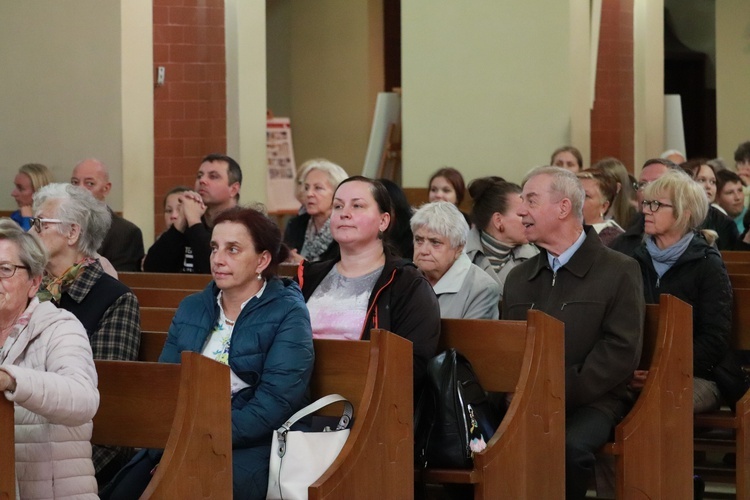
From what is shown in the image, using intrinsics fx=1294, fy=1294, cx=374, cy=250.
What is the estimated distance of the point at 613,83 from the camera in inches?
548

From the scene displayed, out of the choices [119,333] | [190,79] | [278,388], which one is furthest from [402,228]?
[190,79]

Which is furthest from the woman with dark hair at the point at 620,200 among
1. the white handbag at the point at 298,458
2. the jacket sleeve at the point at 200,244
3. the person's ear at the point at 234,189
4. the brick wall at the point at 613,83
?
the brick wall at the point at 613,83

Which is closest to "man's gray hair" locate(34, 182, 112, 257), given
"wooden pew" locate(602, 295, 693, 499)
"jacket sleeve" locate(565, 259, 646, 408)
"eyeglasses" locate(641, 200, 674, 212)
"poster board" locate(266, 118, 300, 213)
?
"jacket sleeve" locate(565, 259, 646, 408)

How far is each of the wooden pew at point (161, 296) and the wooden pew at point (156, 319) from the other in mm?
459

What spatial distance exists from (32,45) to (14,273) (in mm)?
6230

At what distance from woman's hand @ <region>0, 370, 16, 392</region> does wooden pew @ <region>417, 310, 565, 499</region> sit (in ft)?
5.36

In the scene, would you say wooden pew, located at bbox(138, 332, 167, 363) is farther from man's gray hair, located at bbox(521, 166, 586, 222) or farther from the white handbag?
man's gray hair, located at bbox(521, 166, 586, 222)

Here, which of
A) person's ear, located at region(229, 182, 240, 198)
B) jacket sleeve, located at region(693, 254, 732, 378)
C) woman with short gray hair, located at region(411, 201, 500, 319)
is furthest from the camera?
person's ear, located at region(229, 182, 240, 198)

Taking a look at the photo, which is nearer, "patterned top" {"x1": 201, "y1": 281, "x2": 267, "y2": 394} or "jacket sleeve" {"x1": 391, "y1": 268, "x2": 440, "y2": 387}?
"patterned top" {"x1": 201, "y1": 281, "x2": 267, "y2": 394}

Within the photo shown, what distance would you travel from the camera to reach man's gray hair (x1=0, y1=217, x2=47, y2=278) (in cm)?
350

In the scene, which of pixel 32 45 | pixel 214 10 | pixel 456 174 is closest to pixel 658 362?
pixel 456 174

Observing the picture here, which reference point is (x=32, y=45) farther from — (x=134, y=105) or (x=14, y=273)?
(x=14, y=273)

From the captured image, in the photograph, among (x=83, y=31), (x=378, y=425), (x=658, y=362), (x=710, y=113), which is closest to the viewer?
(x=378, y=425)

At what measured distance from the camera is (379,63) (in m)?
14.5
